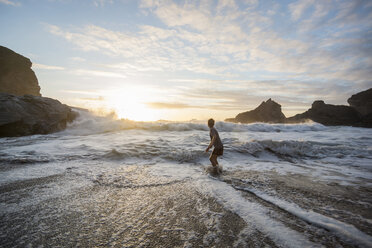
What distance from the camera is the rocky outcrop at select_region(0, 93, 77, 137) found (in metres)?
10.5

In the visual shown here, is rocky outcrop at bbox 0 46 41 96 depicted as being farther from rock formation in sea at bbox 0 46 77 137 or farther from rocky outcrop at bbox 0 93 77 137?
rocky outcrop at bbox 0 93 77 137

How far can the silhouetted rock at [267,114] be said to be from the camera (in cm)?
4241

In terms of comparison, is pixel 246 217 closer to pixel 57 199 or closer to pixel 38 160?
pixel 57 199

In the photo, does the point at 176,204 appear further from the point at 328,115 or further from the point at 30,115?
the point at 328,115

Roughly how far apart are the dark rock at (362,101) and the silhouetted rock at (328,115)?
438 inches

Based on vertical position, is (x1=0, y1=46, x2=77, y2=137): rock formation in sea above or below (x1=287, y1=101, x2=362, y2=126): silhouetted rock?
below

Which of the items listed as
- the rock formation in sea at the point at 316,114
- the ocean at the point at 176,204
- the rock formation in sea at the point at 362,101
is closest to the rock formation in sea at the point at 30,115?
the ocean at the point at 176,204

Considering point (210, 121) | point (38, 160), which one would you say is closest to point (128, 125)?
point (38, 160)

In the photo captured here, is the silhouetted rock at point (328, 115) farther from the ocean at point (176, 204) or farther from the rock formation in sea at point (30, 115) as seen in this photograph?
the rock formation in sea at point (30, 115)

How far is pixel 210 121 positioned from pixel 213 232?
4.12 metres

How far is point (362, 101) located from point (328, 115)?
21.1m

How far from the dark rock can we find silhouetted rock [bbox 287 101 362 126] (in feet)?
36.5

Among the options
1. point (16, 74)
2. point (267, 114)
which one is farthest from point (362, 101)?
point (16, 74)

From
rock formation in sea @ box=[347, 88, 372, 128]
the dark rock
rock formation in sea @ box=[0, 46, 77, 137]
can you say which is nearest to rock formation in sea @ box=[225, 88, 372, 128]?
rock formation in sea @ box=[347, 88, 372, 128]
